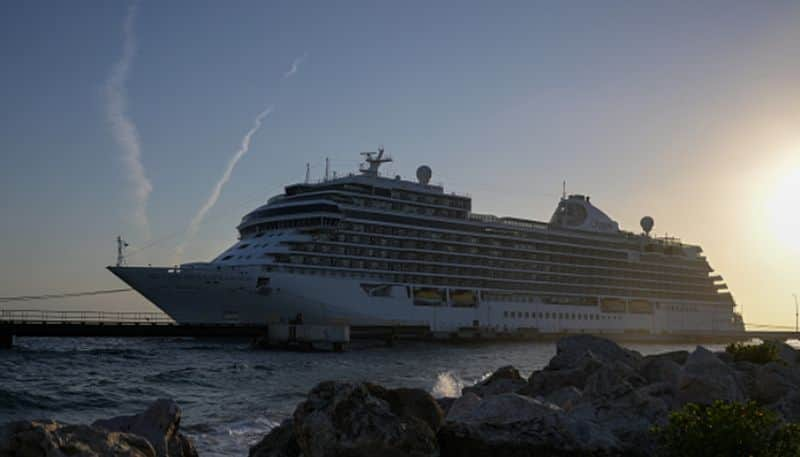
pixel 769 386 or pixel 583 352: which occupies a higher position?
pixel 583 352

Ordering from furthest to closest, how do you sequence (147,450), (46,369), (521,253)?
(521,253) → (46,369) → (147,450)

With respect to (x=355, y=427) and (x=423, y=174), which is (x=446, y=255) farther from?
(x=355, y=427)

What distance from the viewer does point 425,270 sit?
3022 inches

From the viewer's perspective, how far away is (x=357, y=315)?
68.3 m

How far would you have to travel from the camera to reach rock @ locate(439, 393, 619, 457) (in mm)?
11359

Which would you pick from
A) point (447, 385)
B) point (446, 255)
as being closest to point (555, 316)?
point (446, 255)

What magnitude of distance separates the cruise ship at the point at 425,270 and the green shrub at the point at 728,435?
5393 cm

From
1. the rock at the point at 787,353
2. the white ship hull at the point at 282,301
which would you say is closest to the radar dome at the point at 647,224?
the white ship hull at the point at 282,301

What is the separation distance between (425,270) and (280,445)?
64574 mm

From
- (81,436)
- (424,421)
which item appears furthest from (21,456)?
(424,421)

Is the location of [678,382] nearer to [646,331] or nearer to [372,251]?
[372,251]

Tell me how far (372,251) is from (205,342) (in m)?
17.2

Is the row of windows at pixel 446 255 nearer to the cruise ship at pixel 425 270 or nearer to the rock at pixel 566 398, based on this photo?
the cruise ship at pixel 425 270

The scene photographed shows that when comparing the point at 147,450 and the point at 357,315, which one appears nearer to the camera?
the point at 147,450
